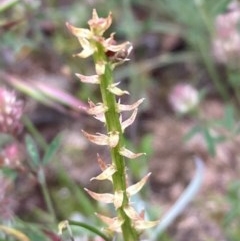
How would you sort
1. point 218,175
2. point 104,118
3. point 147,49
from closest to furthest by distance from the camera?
1. point 104,118
2. point 218,175
3. point 147,49

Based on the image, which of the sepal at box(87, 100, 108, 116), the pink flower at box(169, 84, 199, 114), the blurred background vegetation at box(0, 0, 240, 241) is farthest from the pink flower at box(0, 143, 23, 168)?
the pink flower at box(169, 84, 199, 114)

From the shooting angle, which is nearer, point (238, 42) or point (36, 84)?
point (36, 84)

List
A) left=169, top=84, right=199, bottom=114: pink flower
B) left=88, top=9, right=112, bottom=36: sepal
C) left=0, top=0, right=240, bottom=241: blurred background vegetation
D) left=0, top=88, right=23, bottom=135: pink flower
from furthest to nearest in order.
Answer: left=169, top=84, right=199, bottom=114: pink flower → left=0, top=0, right=240, bottom=241: blurred background vegetation → left=0, top=88, right=23, bottom=135: pink flower → left=88, top=9, right=112, bottom=36: sepal

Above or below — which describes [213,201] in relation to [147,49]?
below

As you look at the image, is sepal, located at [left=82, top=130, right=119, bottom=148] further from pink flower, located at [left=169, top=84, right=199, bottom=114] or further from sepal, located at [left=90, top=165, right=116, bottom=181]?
pink flower, located at [left=169, top=84, right=199, bottom=114]

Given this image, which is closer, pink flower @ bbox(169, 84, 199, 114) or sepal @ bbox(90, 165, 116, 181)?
sepal @ bbox(90, 165, 116, 181)

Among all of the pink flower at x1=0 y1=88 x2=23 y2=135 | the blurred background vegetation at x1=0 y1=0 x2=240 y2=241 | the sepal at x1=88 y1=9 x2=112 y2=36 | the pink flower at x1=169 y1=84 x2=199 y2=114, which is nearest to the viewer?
the sepal at x1=88 y1=9 x2=112 y2=36

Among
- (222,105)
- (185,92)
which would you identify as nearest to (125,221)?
(185,92)

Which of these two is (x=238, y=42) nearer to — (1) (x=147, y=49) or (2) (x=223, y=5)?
(2) (x=223, y=5)

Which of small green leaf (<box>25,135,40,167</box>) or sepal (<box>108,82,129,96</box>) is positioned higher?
sepal (<box>108,82,129,96</box>)
